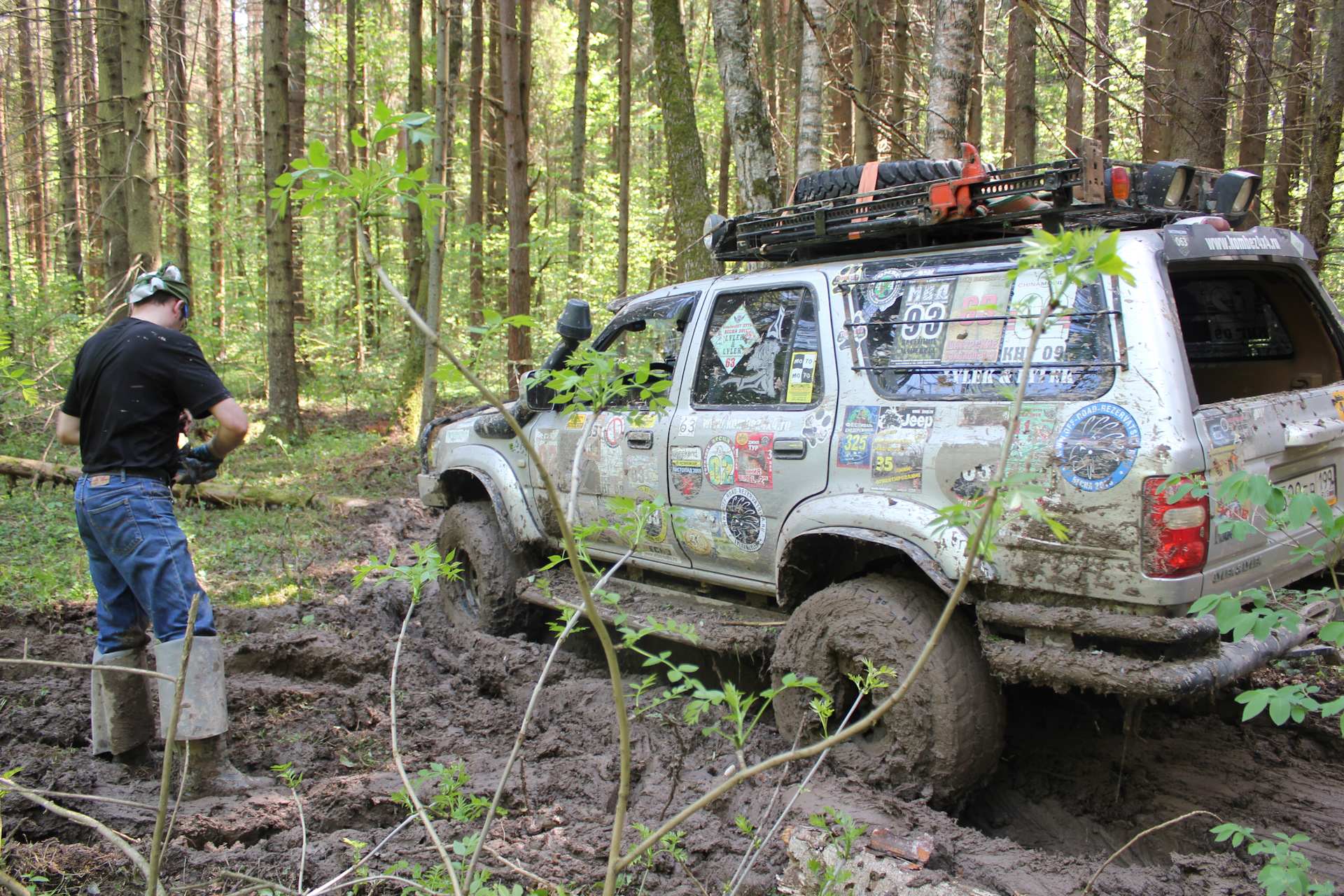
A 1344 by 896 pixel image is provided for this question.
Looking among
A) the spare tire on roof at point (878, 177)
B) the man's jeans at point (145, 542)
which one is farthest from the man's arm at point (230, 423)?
the spare tire on roof at point (878, 177)

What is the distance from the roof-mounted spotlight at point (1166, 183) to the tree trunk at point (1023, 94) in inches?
370

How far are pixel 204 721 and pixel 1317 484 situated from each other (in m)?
4.42

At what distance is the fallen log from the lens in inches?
324

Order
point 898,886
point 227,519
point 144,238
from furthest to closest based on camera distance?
1. point 144,238
2. point 227,519
3. point 898,886

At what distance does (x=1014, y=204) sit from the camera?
338 cm

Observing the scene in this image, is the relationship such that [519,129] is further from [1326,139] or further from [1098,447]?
[1098,447]

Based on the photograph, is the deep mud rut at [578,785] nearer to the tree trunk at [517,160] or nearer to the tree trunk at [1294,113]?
the tree trunk at [517,160]

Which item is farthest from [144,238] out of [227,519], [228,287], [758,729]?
[228,287]

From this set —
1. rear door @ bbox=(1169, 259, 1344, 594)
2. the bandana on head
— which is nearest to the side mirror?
the bandana on head

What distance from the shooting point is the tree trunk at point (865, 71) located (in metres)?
9.62

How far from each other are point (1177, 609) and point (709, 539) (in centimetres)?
192

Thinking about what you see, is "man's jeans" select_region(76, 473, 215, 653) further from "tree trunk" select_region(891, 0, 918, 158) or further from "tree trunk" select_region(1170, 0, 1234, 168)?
"tree trunk" select_region(1170, 0, 1234, 168)

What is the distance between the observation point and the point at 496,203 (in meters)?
21.0

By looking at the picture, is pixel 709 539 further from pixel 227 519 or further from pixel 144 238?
pixel 144 238
